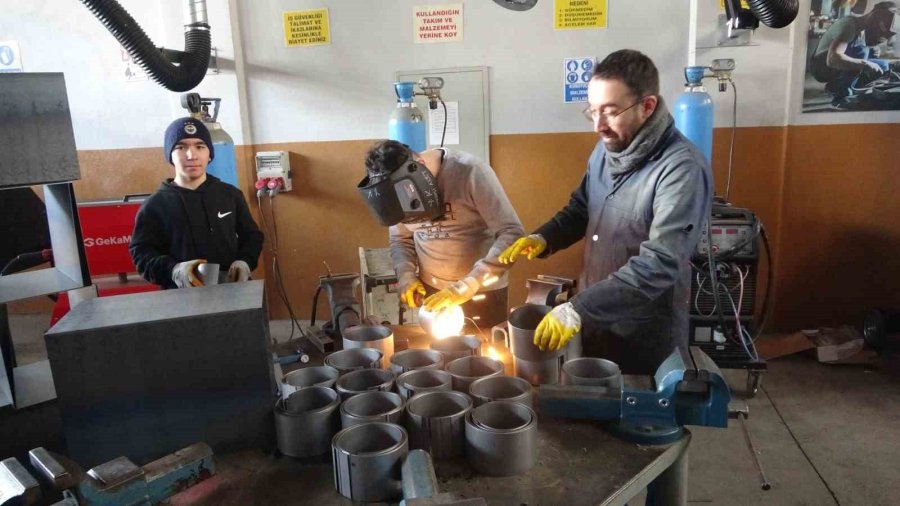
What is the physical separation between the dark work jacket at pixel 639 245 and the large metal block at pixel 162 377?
2.48 feet

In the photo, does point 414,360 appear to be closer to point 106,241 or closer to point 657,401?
point 657,401

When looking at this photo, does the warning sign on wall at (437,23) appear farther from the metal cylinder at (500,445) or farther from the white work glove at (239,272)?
the metal cylinder at (500,445)

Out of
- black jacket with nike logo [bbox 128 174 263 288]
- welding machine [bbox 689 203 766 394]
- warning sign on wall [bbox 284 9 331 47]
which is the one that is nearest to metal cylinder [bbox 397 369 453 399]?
black jacket with nike logo [bbox 128 174 263 288]

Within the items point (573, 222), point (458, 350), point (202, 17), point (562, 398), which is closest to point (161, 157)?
point (202, 17)

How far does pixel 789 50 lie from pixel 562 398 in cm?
286

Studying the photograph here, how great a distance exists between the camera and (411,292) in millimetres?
2203

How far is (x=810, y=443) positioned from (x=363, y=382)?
2.12 metres

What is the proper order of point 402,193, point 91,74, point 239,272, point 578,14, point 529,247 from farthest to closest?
point 91,74, point 578,14, point 239,272, point 529,247, point 402,193

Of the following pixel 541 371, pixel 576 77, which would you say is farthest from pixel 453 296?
pixel 576 77

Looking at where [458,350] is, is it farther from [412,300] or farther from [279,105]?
[279,105]

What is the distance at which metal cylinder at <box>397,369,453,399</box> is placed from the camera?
114 cm

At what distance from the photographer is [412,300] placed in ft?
7.24

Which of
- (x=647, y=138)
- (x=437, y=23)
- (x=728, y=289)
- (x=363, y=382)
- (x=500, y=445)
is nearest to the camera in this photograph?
(x=500, y=445)

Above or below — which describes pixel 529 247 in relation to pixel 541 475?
above
